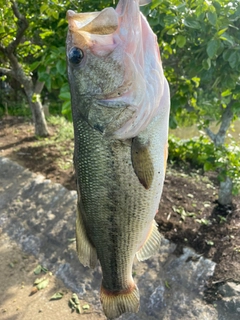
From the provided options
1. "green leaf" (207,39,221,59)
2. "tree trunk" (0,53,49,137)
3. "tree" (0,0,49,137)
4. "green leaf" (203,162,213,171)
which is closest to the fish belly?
"green leaf" (207,39,221,59)

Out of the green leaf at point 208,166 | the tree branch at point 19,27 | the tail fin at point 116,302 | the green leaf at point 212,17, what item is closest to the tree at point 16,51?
the tree branch at point 19,27

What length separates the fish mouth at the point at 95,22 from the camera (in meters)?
1.32

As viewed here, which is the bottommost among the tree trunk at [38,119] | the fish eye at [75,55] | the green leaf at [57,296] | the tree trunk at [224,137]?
the green leaf at [57,296]

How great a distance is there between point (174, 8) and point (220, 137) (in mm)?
2101

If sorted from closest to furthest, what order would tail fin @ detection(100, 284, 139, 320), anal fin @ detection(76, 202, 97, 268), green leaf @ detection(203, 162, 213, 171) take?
1. anal fin @ detection(76, 202, 97, 268)
2. tail fin @ detection(100, 284, 139, 320)
3. green leaf @ detection(203, 162, 213, 171)

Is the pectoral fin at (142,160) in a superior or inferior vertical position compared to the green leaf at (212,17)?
inferior

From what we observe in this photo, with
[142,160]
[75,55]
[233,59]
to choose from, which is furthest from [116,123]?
[233,59]

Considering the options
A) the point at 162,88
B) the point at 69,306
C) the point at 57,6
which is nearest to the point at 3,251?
the point at 69,306

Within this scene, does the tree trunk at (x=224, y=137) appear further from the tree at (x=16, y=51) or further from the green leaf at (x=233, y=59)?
the tree at (x=16, y=51)

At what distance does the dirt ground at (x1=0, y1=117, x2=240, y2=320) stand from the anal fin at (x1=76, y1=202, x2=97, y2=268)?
198 cm

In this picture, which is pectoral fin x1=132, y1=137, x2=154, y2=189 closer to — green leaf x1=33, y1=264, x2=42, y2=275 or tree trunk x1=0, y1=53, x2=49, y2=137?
green leaf x1=33, y1=264, x2=42, y2=275

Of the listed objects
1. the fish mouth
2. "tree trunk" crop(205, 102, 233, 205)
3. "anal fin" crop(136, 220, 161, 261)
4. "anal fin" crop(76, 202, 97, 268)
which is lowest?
"tree trunk" crop(205, 102, 233, 205)

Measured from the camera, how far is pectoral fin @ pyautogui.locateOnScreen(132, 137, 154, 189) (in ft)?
5.03

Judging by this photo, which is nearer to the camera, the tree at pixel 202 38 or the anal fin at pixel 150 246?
the anal fin at pixel 150 246
